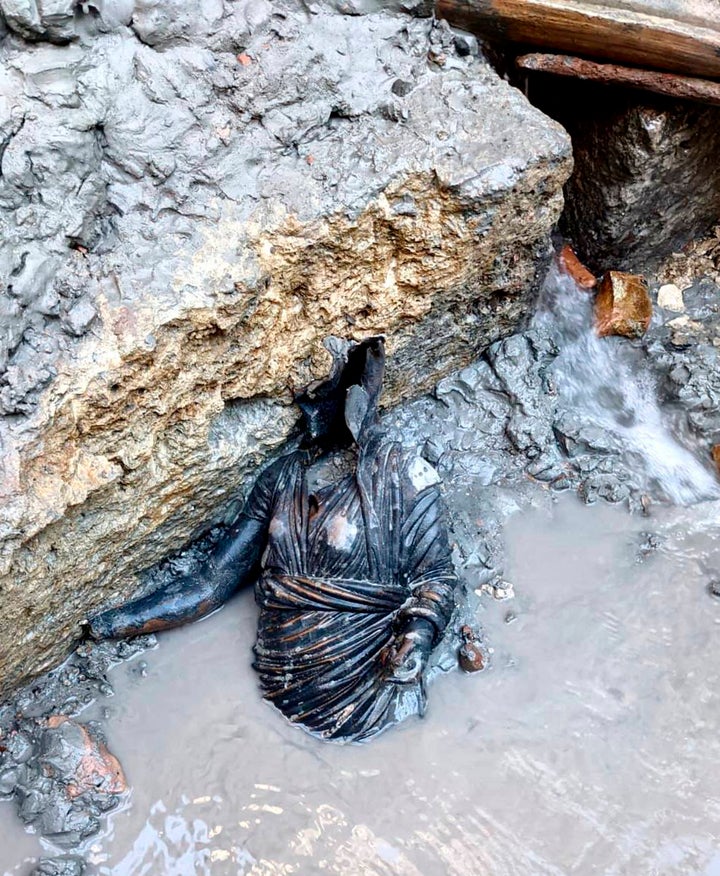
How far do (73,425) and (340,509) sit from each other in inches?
41.1

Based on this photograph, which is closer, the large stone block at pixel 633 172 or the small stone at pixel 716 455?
the large stone block at pixel 633 172

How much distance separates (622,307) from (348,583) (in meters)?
1.86

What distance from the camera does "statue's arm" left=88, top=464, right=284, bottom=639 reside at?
328cm

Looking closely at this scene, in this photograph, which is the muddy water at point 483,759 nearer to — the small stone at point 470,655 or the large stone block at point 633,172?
the small stone at point 470,655

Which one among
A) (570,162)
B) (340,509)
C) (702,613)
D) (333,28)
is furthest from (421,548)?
(333,28)

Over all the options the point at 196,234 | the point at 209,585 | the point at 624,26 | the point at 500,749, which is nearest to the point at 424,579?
the point at 500,749

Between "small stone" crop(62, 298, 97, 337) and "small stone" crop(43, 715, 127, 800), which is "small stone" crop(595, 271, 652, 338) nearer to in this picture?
"small stone" crop(62, 298, 97, 337)

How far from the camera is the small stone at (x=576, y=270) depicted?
160 inches

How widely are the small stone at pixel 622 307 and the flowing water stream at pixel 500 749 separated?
0.89 metres

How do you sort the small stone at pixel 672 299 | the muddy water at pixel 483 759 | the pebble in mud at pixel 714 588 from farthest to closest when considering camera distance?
the small stone at pixel 672 299, the pebble in mud at pixel 714 588, the muddy water at pixel 483 759

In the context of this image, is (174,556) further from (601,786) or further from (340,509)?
(601,786)

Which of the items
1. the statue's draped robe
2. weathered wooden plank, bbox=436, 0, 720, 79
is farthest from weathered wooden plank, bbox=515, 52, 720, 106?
the statue's draped robe

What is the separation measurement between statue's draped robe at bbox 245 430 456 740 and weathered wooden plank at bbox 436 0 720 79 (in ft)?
5.40

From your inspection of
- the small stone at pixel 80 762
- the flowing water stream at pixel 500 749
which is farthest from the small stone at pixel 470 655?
the small stone at pixel 80 762
